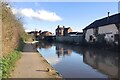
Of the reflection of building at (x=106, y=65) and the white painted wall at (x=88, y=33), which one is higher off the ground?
the white painted wall at (x=88, y=33)

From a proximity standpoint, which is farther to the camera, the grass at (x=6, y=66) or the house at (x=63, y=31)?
the house at (x=63, y=31)

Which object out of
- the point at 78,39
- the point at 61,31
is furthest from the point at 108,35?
the point at 61,31

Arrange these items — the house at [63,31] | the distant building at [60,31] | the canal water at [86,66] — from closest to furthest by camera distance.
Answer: the canal water at [86,66], the house at [63,31], the distant building at [60,31]

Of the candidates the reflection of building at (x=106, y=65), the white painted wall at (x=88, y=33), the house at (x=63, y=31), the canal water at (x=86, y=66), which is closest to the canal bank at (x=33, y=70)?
the canal water at (x=86, y=66)

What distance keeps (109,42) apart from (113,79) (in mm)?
26891

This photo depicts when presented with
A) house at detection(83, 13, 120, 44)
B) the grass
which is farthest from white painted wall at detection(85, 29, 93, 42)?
the grass

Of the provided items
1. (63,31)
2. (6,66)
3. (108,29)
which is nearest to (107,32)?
(108,29)

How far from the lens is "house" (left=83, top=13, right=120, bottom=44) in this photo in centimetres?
3772

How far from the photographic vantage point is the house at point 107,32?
37719 mm

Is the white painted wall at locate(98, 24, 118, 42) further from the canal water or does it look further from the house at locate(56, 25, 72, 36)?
the house at locate(56, 25, 72, 36)

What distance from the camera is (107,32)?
136ft

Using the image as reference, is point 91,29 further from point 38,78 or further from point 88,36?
point 38,78

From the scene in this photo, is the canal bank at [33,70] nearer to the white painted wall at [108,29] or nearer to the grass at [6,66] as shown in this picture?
the grass at [6,66]

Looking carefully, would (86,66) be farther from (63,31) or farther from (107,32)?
(63,31)
